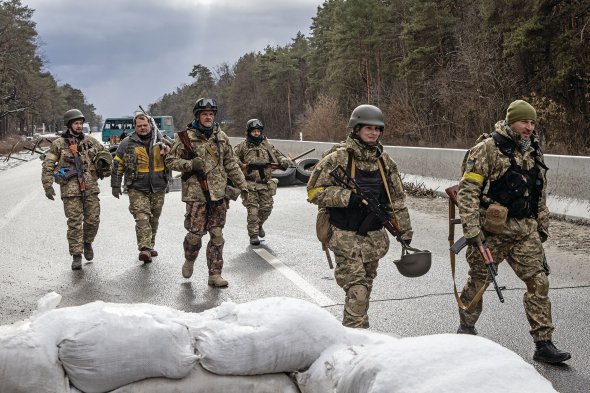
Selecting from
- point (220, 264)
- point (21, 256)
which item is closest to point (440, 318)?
point (220, 264)

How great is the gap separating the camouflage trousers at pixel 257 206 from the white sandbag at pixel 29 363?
7.21 m

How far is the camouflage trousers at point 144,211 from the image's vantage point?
848cm

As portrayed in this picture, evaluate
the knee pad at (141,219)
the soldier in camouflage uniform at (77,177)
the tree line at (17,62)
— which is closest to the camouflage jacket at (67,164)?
the soldier in camouflage uniform at (77,177)

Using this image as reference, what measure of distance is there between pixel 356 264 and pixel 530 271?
1.24m

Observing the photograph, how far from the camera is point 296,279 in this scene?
7254mm

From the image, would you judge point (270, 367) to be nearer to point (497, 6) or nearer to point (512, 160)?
point (512, 160)

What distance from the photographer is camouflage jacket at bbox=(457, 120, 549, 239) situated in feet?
15.5

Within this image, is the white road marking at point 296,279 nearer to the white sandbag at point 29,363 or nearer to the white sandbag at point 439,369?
the white sandbag at point 29,363

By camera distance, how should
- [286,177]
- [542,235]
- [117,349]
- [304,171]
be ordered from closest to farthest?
[117,349], [542,235], [286,177], [304,171]

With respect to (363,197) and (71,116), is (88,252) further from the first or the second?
(363,197)

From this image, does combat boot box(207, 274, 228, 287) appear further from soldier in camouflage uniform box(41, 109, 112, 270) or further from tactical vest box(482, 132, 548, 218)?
tactical vest box(482, 132, 548, 218)

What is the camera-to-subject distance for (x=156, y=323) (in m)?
2.63

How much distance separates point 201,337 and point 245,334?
18 centimetres

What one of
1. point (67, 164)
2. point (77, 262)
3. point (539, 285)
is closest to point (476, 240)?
point (539, 285)
